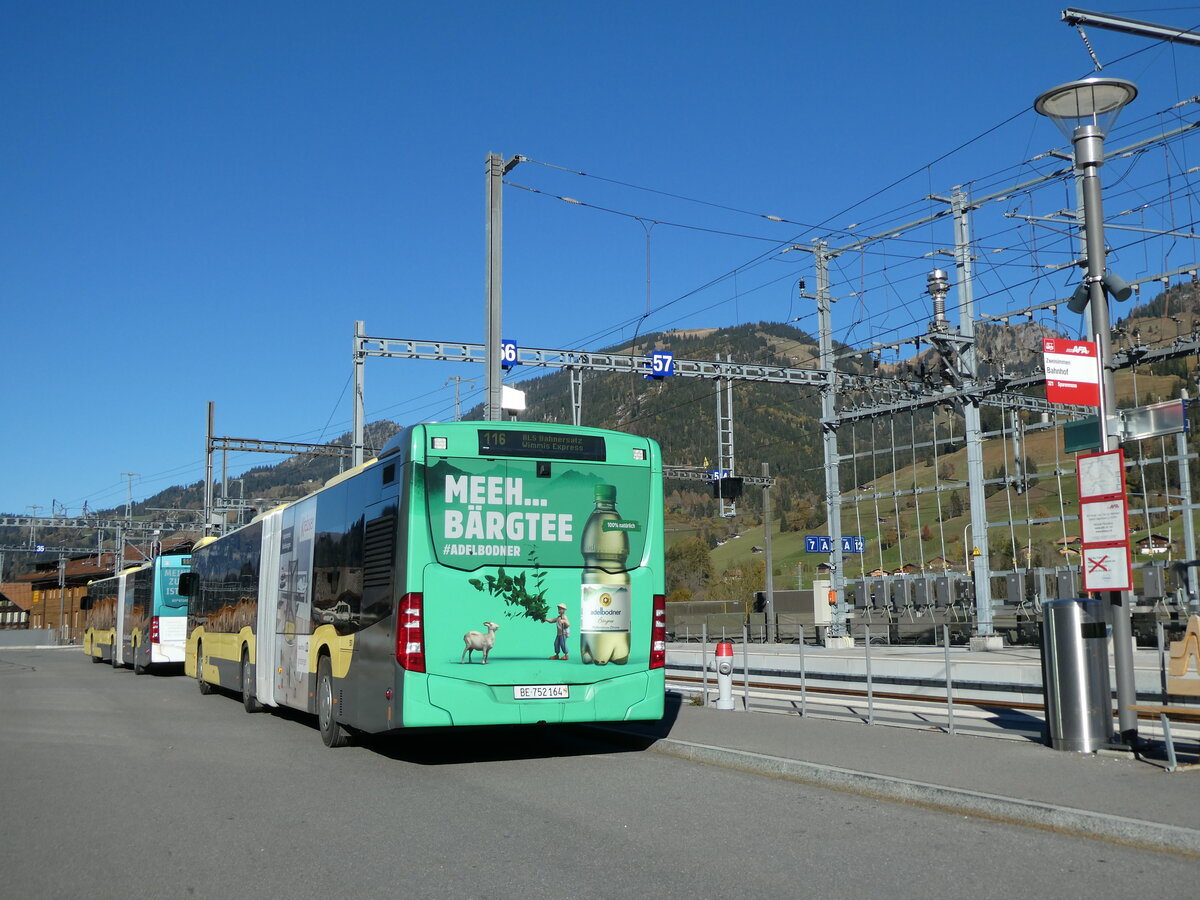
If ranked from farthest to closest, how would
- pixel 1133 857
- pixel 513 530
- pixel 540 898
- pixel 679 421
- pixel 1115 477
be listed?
pixel 679 421
pixel 513 530
pixel 1115 477
pixel 1133 857
pixel 540 898

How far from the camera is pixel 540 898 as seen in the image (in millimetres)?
6301

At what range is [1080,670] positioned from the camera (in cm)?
1012

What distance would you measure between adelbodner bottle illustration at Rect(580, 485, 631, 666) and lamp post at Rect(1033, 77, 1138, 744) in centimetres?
453

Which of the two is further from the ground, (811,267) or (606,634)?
(811,267)

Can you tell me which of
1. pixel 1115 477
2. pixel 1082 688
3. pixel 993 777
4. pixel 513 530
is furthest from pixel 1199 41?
pixel 513 530

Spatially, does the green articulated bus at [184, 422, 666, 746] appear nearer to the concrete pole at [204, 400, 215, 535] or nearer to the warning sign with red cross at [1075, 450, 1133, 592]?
the warning sign with red cross at [1075, 450, 1133, 592]

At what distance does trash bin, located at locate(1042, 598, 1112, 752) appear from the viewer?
33.3 ft

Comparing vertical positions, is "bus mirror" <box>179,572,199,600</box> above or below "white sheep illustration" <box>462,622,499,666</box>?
above

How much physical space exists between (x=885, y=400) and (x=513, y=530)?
3188 cm

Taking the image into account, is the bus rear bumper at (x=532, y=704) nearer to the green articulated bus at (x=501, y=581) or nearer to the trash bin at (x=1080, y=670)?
the green articulated bus at (x=501, y=581)

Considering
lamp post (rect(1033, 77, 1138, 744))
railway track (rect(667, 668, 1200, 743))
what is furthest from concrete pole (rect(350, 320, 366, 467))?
lamp post (rect(1033, 77, 1138, 744))

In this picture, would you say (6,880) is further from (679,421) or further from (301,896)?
(679,421)

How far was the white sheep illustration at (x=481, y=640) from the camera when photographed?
11.2m

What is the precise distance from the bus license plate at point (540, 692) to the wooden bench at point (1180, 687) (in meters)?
5.07
